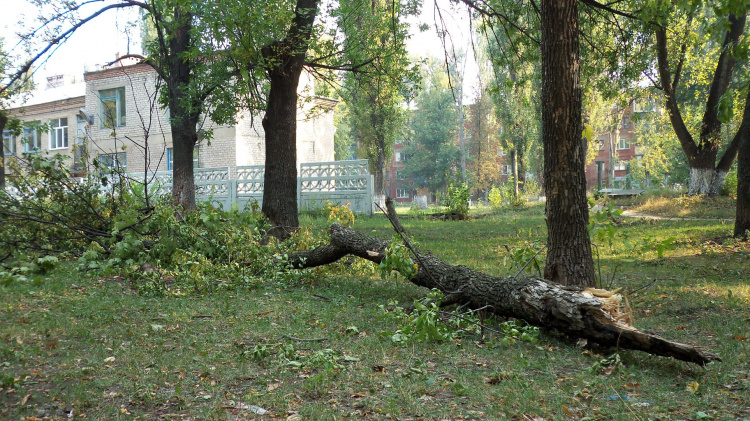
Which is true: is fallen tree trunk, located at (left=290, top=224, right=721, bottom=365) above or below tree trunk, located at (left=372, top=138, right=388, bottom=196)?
below

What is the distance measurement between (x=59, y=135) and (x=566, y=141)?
121 ft

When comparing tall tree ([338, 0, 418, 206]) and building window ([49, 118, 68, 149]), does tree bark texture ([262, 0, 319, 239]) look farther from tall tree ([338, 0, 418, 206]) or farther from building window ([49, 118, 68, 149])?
building window ([49, 118, 68, 149])

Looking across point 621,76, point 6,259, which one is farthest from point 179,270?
point 621,76

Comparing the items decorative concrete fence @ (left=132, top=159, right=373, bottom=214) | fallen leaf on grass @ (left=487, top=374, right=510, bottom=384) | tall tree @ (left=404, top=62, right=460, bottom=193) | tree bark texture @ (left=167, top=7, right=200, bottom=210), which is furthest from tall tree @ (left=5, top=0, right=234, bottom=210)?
tall tree @ (left=404, top=62, right=460, bottom=193)

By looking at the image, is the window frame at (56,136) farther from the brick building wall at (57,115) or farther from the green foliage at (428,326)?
the green foliage at (428,326)

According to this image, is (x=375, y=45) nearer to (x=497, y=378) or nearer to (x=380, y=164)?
(x=497, y=378)

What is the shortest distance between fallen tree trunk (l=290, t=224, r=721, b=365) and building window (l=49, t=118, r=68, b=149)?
3498 cm

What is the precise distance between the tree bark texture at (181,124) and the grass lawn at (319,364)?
321 inches

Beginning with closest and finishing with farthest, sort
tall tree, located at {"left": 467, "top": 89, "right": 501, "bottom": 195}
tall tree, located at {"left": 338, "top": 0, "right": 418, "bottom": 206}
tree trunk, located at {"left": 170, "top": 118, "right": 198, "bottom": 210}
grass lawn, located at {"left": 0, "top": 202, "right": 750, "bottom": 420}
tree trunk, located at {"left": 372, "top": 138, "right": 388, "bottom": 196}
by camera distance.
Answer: grass lawn, located at {"left": 0, "top": 202, "right": 750, "bottom": 420}, tall tree, located at {"left": 338, "top": 0, "right": 418, "bottom": 206}, tree trunk, located at {"left": 170, "top": 118, "right": 198, "bottom": 210}, tree trunk, located at {"left": 372, "top": 138, "right": 388, "bottom": 196}, tall tree, located at {"left": 467, "top": 89, "right": 501, "bottom": 195}

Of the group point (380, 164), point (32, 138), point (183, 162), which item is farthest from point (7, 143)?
point (380, 164)

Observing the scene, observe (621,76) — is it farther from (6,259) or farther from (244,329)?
(6,259)

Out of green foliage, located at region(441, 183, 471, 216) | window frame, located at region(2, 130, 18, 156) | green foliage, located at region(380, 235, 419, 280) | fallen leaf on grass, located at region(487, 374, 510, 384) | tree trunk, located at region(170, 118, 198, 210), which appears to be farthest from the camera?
green foliage, located at region(441, 183, 471, 216)

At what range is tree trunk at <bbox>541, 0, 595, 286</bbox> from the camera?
5309 mm

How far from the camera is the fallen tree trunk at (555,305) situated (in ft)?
12.8
